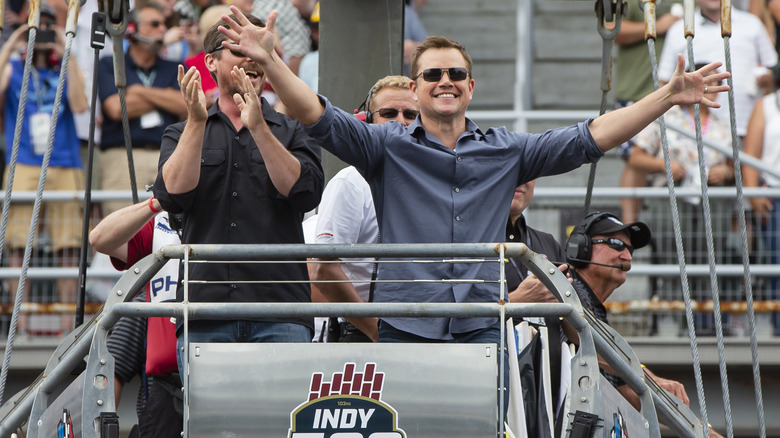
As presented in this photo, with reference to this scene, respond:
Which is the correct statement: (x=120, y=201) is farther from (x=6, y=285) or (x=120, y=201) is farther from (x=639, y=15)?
(x=639, y=15)

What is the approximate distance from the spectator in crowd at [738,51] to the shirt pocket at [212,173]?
537cm

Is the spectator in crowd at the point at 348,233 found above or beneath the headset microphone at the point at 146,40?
beneath

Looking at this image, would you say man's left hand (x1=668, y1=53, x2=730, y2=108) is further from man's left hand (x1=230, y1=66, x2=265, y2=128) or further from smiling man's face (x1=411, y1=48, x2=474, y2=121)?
man's left hand (x1=230, y1=66, x2=265, y2=128)

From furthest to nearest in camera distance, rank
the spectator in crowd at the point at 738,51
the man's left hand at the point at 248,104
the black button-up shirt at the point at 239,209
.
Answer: the spectator in crowd at the point at 738,51
the black button-up shirt at the point at 239,209
the man's left hand at the point at 248,104

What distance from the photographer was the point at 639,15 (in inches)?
384

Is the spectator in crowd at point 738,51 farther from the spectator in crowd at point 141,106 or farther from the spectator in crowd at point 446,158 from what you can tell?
the spectator in crowd at point 446,158

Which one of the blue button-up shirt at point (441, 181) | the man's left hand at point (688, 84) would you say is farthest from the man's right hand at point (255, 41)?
the man's left hand at point (688, 84)

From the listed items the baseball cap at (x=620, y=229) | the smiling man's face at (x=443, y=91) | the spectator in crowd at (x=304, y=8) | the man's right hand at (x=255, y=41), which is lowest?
the baseball cap at (x=620, y=229)

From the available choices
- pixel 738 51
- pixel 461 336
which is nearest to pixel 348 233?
pixel 461 336

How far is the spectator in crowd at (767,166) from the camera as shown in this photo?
8.86 meters

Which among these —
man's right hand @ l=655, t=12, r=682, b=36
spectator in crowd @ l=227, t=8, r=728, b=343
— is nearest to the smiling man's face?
spectator in crowd @ l=227, t=8, r=728, b=343

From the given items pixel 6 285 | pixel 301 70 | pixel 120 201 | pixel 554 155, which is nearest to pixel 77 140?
pixel 120 201

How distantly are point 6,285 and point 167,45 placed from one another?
220cm

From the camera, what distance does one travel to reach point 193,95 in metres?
4.43
